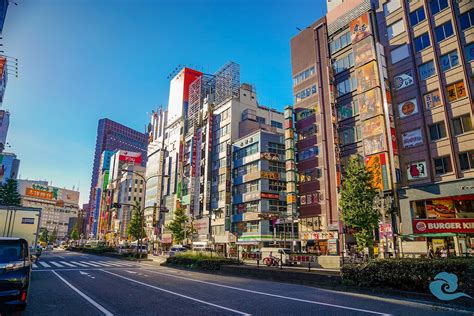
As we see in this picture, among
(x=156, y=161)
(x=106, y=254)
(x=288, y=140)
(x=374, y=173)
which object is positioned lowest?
(x=106, y=254)

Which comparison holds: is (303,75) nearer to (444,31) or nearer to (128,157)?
(444,31)

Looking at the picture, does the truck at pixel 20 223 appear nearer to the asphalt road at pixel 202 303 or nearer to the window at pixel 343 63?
the asphalt road at pixel 202 303

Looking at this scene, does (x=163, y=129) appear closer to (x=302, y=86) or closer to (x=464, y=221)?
(x=302, y=86)

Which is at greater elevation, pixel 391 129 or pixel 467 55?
pixel 467 55

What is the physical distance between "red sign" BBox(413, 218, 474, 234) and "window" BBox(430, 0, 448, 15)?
804 inches

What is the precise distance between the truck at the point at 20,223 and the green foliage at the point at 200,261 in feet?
36.6

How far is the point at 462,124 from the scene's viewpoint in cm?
2817

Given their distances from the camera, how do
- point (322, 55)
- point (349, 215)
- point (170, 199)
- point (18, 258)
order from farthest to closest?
point (170, 199), point (322, 55), point (349, 215), point (18, 258)

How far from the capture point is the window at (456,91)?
28.4 meters

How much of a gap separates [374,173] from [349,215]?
256 inches

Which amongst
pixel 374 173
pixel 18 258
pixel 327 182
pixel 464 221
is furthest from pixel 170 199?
pixel 18 258

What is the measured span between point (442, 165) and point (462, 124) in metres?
4.01

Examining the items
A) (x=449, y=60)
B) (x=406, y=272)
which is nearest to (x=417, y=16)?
(x=449, y=60)

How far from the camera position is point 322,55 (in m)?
45.2
